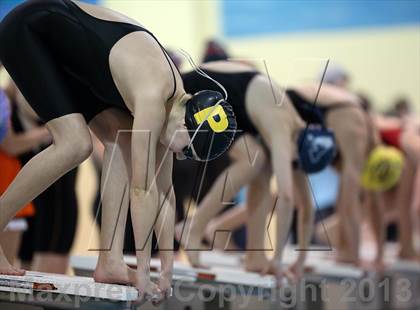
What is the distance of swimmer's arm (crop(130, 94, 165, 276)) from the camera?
2922 mm

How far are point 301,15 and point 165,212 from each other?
7.73 metres

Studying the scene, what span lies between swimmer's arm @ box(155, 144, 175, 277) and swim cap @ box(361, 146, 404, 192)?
9.05 feet

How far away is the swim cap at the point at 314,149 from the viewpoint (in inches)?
173

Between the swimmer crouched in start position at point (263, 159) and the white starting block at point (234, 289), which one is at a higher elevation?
the swimmer crouched in start position at point (263, 159)


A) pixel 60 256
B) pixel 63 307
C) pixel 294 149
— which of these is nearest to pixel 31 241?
pixel 60 256

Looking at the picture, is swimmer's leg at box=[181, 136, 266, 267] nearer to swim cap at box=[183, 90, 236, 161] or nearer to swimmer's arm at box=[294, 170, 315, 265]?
swimmer's arm at box=[294, 170, 315, 265]

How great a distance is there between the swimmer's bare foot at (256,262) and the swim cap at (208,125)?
60.4 inches

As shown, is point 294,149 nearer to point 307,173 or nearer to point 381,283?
point 307,173

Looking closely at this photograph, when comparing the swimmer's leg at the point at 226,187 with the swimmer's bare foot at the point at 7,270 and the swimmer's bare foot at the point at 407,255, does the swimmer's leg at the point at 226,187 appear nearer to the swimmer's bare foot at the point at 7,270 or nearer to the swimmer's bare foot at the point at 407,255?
the swimmer's bare foot at the point at 7,270

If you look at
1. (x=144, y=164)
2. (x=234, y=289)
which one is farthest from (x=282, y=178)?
(x=144, y=164)

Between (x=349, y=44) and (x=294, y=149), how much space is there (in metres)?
6.29

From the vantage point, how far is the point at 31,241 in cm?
514

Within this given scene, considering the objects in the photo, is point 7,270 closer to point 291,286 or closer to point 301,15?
point 291,286

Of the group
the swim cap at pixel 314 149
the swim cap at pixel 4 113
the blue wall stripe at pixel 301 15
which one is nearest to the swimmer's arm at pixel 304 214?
the swim cap at pixel 314 149
